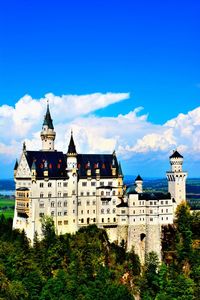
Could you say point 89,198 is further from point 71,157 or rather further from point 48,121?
point 48,121

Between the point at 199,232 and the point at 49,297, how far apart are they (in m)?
37.8

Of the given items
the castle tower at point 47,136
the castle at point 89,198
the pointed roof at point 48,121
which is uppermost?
the pointed roof at point 48,121

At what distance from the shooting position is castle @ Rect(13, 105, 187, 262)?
101 meters

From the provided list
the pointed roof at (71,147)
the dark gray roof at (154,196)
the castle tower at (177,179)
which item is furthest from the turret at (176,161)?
the pointed roof at (71,147)

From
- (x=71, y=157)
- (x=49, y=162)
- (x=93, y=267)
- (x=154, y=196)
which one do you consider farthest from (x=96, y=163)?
(x=93, y=267)

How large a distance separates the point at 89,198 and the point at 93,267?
15.1 m

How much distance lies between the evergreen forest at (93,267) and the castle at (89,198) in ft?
6.72

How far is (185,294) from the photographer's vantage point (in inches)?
3713

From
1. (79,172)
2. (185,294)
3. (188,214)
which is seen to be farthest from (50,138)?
(185,294)

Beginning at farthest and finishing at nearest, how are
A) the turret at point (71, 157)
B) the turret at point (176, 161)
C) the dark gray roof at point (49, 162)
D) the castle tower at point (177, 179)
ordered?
the turret at point (176, 161)
the castle tower at point (177, 179)
the turret at point (71, 157)
the dark gray roof at point (49, 162)

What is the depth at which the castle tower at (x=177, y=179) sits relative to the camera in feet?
364

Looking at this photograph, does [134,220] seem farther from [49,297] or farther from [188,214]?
[49,297]

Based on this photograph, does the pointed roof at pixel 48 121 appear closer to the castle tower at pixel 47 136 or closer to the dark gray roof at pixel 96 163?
the castle tower at pixel 47 136

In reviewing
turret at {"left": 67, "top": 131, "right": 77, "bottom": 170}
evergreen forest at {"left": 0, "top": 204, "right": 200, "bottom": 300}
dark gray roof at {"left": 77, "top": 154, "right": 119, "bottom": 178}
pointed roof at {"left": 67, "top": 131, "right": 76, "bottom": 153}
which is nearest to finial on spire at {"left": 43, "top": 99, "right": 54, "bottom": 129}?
dark gray roof at {"left": 77, "top": 154, "right": 119, "bottom": 178}
